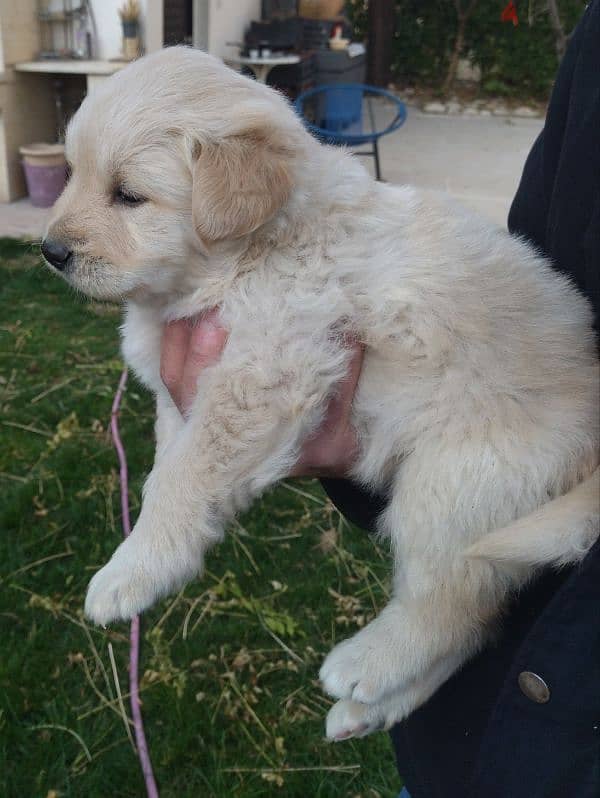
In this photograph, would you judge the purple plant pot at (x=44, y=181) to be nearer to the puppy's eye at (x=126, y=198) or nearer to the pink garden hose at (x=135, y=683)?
the pink garden hose at (x=135, y=683)

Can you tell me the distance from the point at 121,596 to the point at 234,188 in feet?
3.32

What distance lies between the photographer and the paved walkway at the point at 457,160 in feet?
26.5

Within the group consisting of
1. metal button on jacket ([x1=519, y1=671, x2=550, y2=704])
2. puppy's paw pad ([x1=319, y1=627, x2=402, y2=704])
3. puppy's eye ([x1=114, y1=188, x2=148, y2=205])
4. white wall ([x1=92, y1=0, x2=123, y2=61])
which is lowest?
puppy's paw pad ([x1=319, y1=627, x2=402, y2=704])

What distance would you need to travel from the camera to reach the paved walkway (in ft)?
26.5

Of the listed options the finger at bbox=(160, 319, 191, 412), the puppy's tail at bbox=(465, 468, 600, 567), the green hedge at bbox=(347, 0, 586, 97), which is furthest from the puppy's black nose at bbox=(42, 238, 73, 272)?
the green hedge at bbox=(347, 0, 586, 97)

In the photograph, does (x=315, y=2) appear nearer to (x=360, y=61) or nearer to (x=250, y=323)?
(x=360, y=61)

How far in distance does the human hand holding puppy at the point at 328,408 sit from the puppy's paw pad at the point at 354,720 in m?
A: 0.59

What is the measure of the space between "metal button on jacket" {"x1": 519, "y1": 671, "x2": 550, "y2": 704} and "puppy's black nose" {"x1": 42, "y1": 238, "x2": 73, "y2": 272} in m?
1.40

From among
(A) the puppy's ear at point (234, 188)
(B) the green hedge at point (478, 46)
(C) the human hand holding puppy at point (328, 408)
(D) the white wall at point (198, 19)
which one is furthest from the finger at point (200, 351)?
(B) the green hedge at point (478, 46)

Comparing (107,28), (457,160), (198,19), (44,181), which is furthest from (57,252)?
(457,160)

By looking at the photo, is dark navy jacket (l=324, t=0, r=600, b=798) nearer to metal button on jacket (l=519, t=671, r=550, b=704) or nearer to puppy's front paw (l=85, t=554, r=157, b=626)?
metal button on jacket (l=519, t=671, r=550, b=704)

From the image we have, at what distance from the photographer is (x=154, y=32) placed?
840 centimetres

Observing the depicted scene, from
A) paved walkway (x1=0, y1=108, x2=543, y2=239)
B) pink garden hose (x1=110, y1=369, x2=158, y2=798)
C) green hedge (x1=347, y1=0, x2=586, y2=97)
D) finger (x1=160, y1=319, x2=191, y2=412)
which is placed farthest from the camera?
green hedge (x1=347, y1=0, x2=586, y2=97)

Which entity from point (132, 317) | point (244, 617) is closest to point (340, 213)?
point (132, 317)
